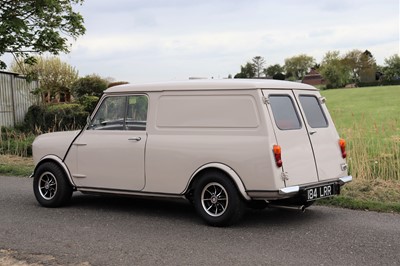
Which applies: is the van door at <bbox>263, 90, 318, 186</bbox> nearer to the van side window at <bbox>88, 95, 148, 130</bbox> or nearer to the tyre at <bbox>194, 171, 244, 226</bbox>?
the tyre at <bbox>194, 171, 244, 226</bbox>

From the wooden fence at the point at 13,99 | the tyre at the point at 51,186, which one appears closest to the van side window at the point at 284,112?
the tyre at the point at 51,186

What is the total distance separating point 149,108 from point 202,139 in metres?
1.04

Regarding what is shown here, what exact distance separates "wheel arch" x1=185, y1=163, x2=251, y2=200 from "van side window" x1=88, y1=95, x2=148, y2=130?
44.8 inches

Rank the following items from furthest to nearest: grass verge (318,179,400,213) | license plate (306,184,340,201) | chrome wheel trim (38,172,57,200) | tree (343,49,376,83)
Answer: tree (343,49,376,83) → chrome wheel trim (38,172,57,200) → grass verge (318,179,400,213) → license plate (306,184,340,201)

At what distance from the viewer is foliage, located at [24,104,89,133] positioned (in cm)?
2084

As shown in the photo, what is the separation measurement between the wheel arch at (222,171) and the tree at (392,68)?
11451 centimetres

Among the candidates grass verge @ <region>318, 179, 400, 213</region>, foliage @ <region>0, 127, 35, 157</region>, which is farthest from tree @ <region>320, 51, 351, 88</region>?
grass verge @ <region>318, 179, 400, 213</region>

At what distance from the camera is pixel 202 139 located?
7086 mm

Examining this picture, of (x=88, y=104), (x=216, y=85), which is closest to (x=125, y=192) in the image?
(x=216, y=85)

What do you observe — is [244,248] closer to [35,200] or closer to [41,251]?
[41,251]

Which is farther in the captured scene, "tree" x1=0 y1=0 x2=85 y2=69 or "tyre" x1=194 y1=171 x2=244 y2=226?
"tree" x1=0 y1=0 x2=85 y2=69

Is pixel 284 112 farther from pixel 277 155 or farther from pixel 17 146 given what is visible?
pixel 17 146

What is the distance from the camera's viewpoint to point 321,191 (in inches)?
276

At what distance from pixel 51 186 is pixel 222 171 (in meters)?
3.14
